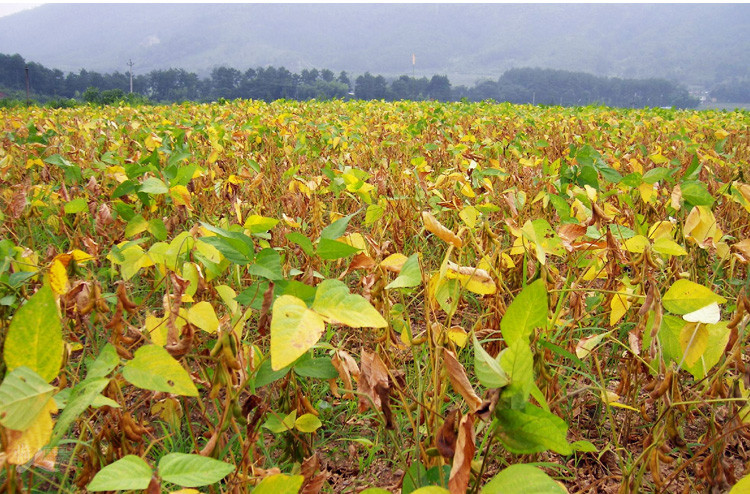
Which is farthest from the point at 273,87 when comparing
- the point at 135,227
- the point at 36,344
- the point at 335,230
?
the point at 36,344

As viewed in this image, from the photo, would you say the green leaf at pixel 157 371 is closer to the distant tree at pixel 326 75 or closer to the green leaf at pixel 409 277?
the green leaf at pixel 409 277

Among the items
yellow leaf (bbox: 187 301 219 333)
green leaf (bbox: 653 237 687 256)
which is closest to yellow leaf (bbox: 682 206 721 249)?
green leaf (bbox: 653 237 687 256)

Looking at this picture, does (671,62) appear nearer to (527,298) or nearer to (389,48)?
(389,48)

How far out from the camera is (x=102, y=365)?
635mm

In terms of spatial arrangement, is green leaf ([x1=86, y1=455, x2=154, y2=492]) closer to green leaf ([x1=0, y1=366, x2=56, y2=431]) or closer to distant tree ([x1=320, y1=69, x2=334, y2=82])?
green leaf ([x1=0, y1=366, x2=56, y2=431])

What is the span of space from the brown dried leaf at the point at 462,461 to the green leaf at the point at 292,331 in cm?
17

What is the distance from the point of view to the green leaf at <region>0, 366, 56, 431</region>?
1.40 ft

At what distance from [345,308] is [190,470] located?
0.24m

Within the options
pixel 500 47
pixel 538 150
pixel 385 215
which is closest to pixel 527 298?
pixel 385 215

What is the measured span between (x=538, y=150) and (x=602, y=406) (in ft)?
10.3

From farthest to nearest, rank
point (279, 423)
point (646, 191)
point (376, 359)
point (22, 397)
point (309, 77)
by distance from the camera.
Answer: point (309, 77), point (646, 191), point (279, 423), point (376, 359), point (22, 397)

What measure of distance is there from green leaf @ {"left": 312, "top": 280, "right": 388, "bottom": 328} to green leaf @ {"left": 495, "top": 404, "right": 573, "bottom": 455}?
0.17m

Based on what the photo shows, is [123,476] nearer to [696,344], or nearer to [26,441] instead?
[26,441]

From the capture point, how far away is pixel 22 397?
435mm
